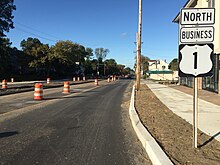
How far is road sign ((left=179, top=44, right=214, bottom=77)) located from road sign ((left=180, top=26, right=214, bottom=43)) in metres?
0.10

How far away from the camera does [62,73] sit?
288 feet

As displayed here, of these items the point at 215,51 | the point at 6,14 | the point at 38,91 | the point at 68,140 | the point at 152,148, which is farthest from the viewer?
the point at 6,14

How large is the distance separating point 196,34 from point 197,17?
345 mm

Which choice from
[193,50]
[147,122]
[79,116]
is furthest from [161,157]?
[79,116]

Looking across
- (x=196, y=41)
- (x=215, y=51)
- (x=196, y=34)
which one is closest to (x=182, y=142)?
(x=196, y=41)

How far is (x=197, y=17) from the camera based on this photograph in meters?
6.05

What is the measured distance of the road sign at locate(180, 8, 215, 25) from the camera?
19.7 ft

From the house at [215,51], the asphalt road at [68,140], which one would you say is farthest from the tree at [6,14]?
the asphalt road at [68,140]

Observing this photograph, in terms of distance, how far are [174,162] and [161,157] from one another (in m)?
0.27

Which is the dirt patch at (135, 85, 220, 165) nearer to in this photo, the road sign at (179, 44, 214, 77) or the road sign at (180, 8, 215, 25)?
the road sign at (179, 44, 214, 77)

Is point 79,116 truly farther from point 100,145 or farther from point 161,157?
point 161,157

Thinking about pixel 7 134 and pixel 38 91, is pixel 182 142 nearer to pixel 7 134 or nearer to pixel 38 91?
pixel 7 134

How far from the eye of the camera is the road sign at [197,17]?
6.01 m

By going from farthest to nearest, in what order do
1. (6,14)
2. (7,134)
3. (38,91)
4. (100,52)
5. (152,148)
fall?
(100,52) < (6,14) < (38,91) < (7,134) < (152,148)
